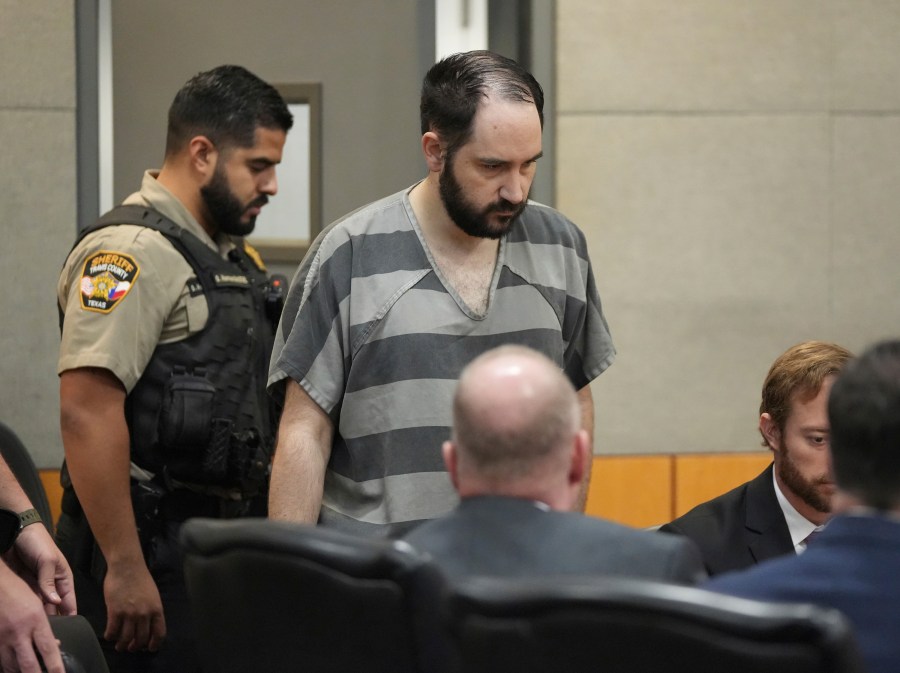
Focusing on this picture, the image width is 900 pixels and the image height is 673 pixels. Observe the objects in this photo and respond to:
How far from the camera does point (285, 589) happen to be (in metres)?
1.50

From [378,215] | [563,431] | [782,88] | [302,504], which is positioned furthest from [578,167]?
[563,431]

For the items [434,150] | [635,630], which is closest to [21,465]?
[434,150]

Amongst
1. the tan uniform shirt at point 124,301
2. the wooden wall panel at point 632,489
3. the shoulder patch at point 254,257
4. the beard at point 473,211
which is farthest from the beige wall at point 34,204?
the beard at point 473,211

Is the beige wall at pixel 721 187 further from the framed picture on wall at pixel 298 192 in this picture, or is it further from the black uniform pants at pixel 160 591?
the black uniform pants at pixel 160 591

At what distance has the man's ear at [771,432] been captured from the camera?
2672 mm

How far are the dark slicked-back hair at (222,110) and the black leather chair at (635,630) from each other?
2168mm

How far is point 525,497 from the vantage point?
161 centimetres

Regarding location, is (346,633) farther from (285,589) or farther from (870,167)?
(870,167)

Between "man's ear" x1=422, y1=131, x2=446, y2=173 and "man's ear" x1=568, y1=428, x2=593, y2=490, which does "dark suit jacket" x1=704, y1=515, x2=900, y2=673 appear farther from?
"man's ear" x1=422, y1=131, x2=446, y2=173

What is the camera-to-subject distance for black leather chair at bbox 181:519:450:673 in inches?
56.4

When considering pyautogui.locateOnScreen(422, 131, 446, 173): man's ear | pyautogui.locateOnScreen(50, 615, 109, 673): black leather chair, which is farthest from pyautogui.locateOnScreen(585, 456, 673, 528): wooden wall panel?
pyautogui.locateOnScreen(50, 615, 109, 673): black leather chair

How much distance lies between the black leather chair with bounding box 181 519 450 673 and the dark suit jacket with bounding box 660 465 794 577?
1.19 meters

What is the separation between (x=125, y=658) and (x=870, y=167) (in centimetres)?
279

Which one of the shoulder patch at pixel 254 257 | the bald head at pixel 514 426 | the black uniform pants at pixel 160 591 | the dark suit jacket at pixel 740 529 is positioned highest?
the shoulder patch at pixel 254 257
